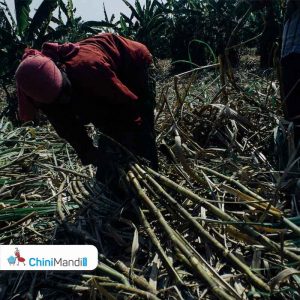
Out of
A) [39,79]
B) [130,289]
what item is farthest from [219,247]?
[39,79]

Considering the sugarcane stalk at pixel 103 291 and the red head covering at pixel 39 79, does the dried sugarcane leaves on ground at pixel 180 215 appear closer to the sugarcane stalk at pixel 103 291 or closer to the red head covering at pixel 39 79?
the sugarcane stalk at pixel 103 291

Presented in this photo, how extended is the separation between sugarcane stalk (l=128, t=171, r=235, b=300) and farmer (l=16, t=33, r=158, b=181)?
0.36m

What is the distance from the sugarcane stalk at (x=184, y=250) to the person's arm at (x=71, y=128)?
38 centimetres

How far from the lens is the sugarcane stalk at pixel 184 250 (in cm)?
148

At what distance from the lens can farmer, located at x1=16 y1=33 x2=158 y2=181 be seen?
2053 millimetres

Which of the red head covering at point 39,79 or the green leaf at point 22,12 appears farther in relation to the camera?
the green leaf at point 22,12

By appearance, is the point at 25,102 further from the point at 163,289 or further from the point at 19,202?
the point at 163,289

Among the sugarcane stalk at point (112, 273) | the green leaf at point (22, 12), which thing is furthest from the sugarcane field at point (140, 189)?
the green leaf at point (22, 12)

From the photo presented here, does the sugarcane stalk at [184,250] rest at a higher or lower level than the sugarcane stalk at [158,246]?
higher

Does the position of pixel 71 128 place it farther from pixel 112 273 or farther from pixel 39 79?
pixel 112 273

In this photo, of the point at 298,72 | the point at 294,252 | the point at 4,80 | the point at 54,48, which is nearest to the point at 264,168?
the point at 298,72

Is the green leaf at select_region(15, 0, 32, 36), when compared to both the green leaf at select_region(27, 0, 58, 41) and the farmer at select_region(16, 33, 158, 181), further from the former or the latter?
the farmer at select_region(16, 33, 158, 181)

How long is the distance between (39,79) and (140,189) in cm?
70

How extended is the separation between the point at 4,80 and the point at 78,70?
4991 millimetres
